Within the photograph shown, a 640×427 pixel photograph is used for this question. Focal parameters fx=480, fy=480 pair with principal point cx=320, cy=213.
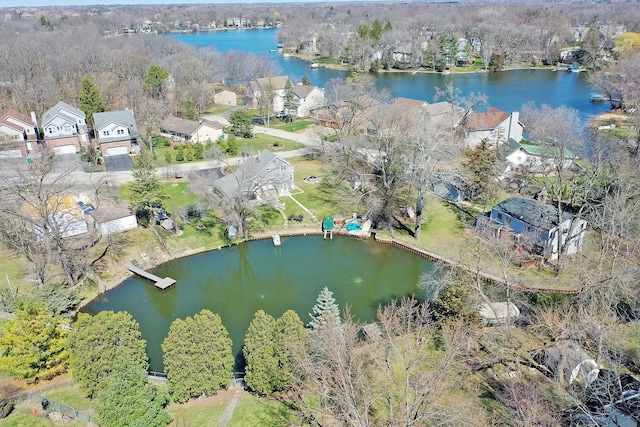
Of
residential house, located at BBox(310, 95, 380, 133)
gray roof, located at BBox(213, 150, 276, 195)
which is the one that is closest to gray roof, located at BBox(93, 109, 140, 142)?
gray roof, located at BBox(213, 150, 276, 195)

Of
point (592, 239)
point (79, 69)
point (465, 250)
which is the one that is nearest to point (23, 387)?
point (465, 250)

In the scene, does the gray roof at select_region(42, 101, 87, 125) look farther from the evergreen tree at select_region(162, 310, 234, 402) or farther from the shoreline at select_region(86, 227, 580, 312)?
the evergreen tree at select_region(162, 310, 234, 402)

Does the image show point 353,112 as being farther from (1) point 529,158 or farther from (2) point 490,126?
(1) point 529,158

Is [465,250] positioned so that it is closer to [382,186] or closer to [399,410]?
[382,186]

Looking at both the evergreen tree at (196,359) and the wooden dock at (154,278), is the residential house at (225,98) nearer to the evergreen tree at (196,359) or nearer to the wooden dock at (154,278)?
the wooden dock at (154,278)

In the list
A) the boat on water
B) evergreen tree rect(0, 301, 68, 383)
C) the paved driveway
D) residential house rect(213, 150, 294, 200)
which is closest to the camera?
evergreen tree rect(0, 301, 68, 383)

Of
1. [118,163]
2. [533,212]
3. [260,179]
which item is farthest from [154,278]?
[533,212]

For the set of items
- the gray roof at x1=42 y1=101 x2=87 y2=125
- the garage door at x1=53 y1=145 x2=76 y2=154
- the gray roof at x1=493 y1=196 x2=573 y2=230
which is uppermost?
the gray roof at x1=42 y1=101 x2=87 y2=125

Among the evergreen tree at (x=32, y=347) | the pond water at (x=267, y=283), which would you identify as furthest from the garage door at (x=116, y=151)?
the evergreen tree at (x=32, y=347)
